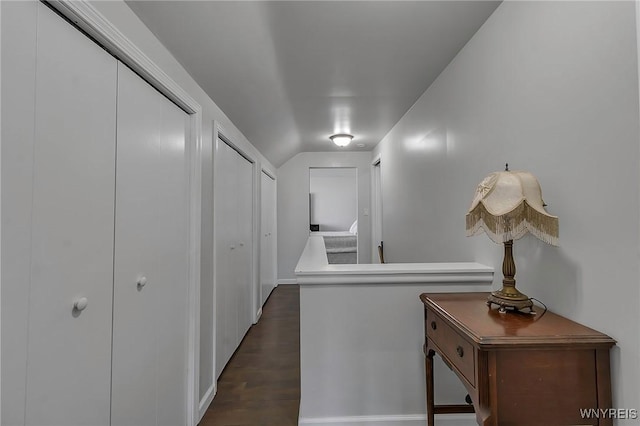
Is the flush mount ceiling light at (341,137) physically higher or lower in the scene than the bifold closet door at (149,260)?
higher

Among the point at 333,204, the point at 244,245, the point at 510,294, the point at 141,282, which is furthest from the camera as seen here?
the point at 333,204

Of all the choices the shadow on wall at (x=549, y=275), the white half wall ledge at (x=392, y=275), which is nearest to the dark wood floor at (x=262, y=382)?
the white half wall ledge at (x=392, y=275)

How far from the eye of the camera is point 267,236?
4215 mm

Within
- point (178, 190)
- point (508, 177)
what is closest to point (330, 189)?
point (178, 190)

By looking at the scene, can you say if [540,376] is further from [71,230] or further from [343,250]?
[343,250]

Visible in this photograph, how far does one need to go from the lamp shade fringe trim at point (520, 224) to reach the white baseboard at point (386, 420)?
1.10 metres

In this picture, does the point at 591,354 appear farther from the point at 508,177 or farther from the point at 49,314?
the point at 49,314

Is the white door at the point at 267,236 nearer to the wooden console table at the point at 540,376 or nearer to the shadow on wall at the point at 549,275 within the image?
the shadow on wall at the point at 549,275

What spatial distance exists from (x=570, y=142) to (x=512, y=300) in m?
0.59

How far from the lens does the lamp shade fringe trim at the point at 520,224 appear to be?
980 millimetres

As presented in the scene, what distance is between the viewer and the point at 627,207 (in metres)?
0.80

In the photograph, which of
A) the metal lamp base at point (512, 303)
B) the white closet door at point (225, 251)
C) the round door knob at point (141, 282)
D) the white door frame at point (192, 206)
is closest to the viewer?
the metal lamp base at point (512, 303)

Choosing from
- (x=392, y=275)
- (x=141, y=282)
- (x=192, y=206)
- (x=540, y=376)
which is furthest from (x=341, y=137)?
(x=540, y=376)

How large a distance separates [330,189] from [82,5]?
25.1 ft
